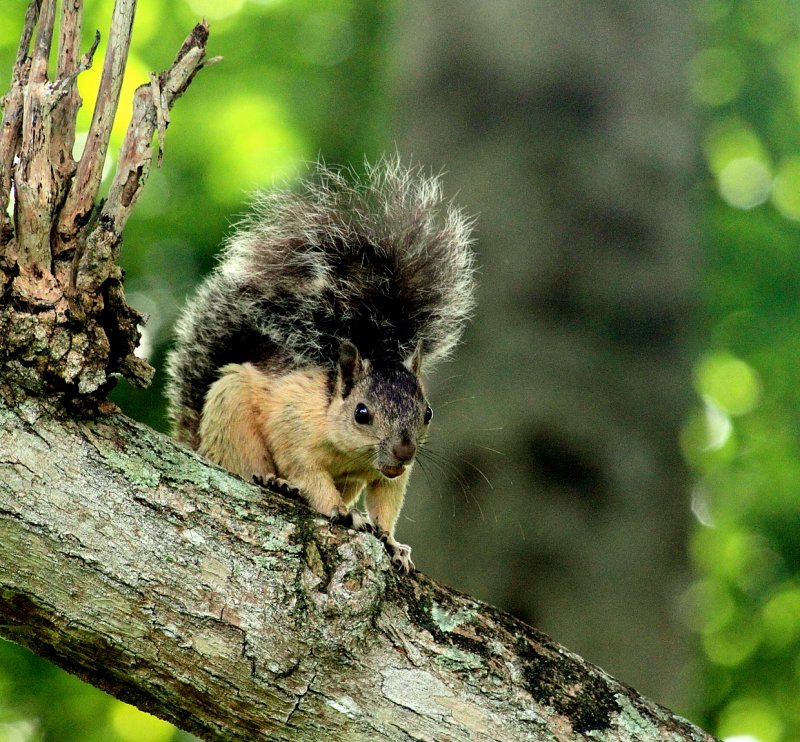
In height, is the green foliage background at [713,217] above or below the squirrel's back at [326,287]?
above

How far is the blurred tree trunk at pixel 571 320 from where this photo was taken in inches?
208

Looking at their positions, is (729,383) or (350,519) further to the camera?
(729,383)

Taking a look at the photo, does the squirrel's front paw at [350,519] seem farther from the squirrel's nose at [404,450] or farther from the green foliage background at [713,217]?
the green foliage background at [713,217]

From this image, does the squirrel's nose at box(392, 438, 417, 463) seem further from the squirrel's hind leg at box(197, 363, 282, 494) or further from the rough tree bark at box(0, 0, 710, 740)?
the rough tree bark at box(0, 0, 710, 740)

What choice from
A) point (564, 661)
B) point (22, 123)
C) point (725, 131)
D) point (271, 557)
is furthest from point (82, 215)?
point (725, 131)

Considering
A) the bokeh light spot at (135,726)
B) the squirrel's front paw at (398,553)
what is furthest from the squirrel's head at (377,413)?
the bokeh light spot at (135,726)

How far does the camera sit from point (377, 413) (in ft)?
11.8

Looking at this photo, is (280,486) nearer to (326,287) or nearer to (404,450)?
(404,450)

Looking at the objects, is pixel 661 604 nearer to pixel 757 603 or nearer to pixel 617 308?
pixel 617 308

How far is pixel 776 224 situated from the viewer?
309 inches

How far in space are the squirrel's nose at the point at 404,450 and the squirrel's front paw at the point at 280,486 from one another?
35 cm

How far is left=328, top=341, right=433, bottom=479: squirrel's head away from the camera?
352 centimetres

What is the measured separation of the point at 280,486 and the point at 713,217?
5441mm

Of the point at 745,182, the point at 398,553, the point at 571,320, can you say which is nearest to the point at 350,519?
the point at 398,553
